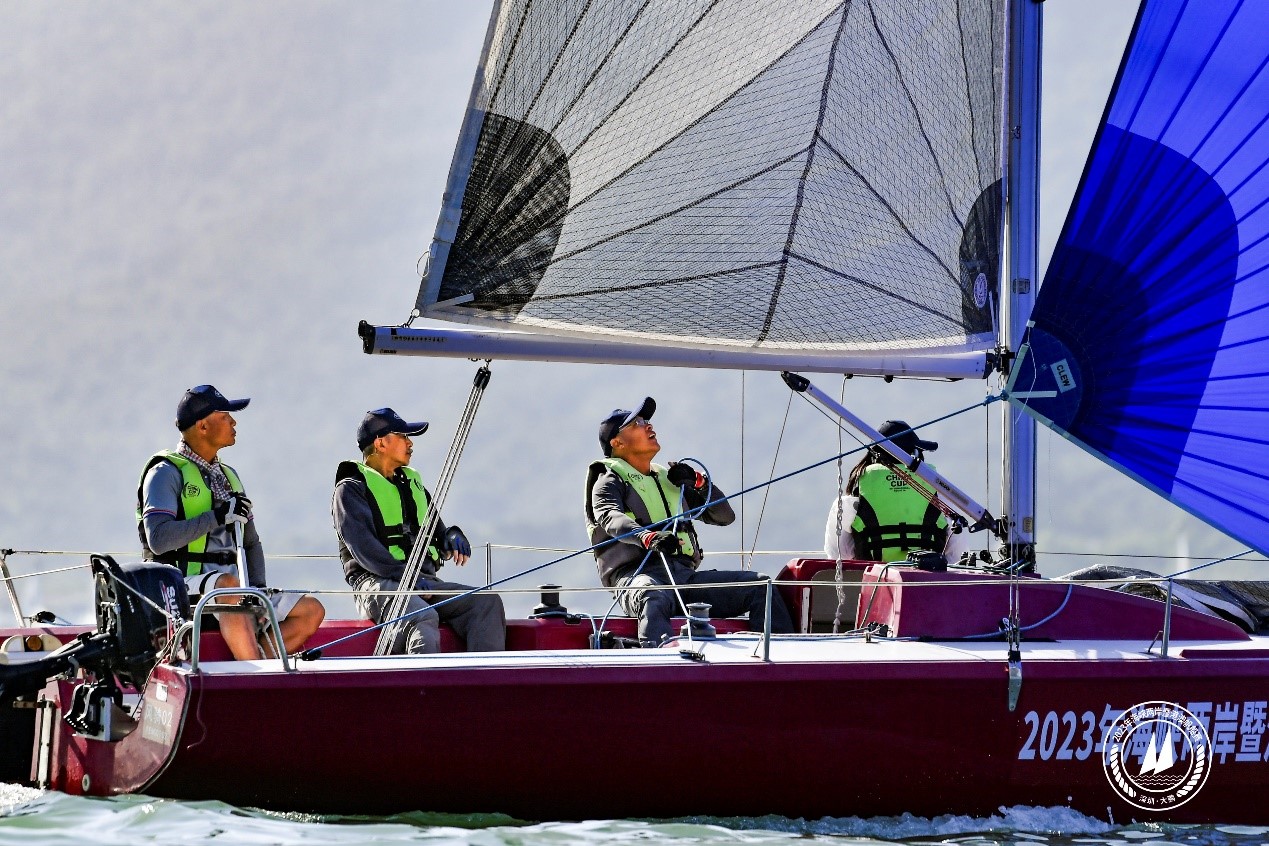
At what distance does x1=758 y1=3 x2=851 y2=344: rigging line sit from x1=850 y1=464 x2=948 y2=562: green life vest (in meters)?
0.99

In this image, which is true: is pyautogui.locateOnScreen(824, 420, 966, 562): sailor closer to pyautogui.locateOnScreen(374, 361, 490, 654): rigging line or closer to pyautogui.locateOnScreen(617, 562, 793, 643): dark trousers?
pyautogui.locateOnScreen(617, 562, 793, 643): dark trousers

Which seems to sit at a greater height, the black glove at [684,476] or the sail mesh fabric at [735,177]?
the sail mesh fabric at [735,177]

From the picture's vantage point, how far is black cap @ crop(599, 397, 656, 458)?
21.8 feet

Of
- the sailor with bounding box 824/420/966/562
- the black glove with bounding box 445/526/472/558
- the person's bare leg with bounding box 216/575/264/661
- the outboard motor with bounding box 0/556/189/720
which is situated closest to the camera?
the outboard motor with bounding box 0/556/189/720

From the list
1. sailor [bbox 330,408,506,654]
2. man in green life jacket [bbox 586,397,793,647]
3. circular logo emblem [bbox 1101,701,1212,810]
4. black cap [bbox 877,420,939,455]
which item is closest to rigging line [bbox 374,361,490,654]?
sailor [bbox 330,408,506,654]

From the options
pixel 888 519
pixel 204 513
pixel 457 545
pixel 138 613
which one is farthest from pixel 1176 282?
pixel 138 613

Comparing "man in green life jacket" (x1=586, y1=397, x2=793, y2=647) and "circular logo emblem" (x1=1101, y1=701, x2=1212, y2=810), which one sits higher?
"man in green life jacket" (x1=586, y1=397, x2=793, y2=647)

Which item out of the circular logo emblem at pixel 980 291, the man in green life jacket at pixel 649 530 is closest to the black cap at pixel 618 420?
the man in green life jacket at pixel 649 530

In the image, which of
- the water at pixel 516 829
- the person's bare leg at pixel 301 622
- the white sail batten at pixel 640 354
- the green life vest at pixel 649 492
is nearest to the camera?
the water at pixel 516 829

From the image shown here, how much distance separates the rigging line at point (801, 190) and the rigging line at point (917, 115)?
13 cm

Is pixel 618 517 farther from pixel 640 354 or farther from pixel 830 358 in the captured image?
pixel 830 358

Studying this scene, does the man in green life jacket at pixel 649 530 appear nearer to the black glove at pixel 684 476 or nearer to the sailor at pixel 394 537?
the black glove at pixel 684 476

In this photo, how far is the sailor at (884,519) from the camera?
699cm

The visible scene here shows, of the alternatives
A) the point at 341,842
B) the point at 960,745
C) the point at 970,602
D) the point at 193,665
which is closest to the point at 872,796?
the point at 960,745
